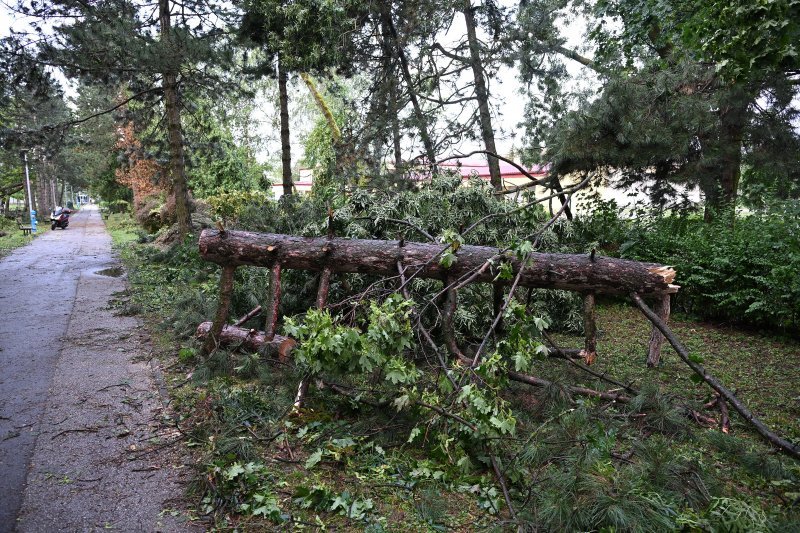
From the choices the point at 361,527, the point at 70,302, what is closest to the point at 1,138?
the point at 70,302

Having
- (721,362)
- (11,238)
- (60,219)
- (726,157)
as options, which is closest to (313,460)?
(721,362)

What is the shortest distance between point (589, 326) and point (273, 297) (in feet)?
10.6

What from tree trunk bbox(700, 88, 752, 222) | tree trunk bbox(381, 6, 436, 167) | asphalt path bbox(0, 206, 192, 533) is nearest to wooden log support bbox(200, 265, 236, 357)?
asphalt path bbox(0, 206, 192, 533)

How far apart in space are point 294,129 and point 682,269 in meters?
26.1

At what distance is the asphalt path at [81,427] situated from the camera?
10.4 feet

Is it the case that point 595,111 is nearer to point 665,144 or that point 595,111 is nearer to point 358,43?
point 665,144

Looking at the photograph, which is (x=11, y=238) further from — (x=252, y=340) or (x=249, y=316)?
(x=252, y=340)

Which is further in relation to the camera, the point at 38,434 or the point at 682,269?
the point at 682,269

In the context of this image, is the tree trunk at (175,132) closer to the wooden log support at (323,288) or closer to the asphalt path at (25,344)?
the asphalt path at (25,344)

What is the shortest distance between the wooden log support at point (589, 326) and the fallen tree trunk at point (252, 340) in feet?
9.72

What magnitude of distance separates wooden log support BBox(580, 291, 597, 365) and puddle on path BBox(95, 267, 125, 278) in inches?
433

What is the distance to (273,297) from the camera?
5723 mm

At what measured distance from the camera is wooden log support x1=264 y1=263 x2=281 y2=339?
569 centimetres

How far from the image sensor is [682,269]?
27.0 ft
